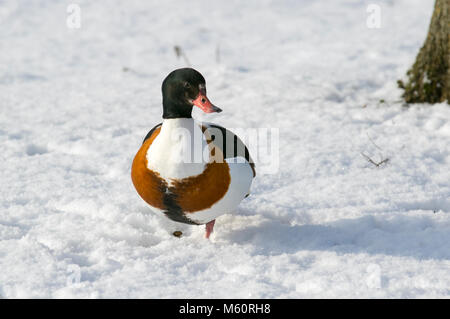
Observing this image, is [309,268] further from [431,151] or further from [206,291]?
[431,151]

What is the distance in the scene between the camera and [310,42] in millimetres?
7945

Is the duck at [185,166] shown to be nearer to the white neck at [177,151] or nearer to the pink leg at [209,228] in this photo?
the white neck at [177,151]

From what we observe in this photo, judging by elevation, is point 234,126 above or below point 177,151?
below

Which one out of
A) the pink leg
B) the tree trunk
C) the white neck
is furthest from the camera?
the tree trunk

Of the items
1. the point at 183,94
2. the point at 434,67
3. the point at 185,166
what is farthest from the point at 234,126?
the point at 185,166

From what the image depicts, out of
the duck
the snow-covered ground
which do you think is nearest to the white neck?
the duck

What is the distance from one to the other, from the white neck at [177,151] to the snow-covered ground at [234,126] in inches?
20.2

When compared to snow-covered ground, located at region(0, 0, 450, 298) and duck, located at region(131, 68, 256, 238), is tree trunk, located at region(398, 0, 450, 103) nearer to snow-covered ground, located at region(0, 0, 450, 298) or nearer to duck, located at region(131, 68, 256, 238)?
snow-covered ground, located at region(0, 0, 450, 298)

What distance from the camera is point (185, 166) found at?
3246mm

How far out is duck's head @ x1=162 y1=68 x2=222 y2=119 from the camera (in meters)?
3.33

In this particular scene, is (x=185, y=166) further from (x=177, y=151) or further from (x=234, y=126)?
(x=234, y=126)

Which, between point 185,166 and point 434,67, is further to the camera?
point 434,67

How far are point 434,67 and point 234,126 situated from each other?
74.4 inches

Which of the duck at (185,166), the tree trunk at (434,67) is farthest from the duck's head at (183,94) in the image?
the tree trunk at (434,67)
